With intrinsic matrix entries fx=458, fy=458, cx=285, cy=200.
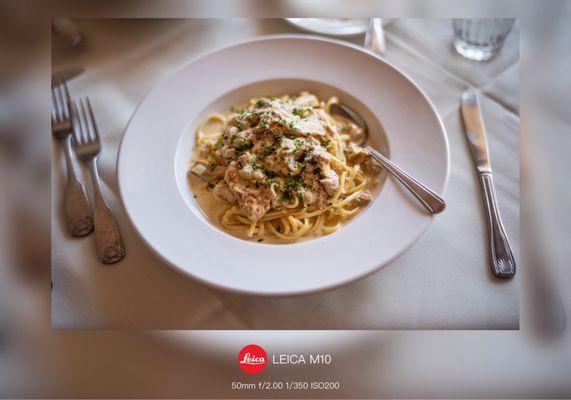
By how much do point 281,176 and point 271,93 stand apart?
1.15 feet

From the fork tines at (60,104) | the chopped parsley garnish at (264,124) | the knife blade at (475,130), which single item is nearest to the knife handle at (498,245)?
the knife blade at (475,130)

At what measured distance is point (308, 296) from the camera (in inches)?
46.8

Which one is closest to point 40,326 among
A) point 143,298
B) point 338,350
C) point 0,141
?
point 143,298

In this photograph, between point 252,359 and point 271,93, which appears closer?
point 252,359

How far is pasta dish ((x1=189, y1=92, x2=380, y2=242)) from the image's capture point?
3.99 ft

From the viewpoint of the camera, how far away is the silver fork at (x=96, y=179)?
1211 mm

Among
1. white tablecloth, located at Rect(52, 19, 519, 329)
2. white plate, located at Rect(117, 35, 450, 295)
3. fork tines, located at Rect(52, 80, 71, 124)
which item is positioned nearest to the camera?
white plate, located at Rect(117, 35, 450, 295)

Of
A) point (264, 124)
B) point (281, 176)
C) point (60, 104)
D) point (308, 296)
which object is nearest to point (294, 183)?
point (281, 176)

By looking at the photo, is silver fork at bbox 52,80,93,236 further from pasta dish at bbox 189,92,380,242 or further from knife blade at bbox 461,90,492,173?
knife blade at bbox 461,90,492,173

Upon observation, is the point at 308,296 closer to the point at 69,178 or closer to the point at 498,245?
the point at 498,245

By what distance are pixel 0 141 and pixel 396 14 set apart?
1172mm

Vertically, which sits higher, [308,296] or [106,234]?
[106,234]

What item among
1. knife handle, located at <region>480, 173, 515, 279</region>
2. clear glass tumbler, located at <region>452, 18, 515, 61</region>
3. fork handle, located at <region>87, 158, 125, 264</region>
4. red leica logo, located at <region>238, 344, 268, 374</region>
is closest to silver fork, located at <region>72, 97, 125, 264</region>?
fork handle, located at <region>87, 158, 125, 264</region>

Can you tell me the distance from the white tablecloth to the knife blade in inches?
0.8
